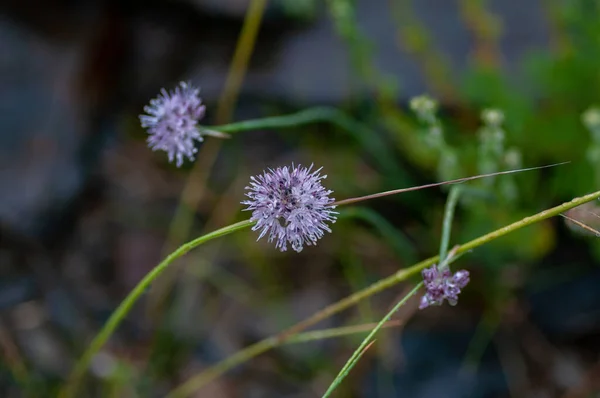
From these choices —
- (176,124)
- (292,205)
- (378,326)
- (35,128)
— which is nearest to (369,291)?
(378,326)

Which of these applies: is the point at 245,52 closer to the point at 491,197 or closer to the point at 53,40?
the point at 53,40

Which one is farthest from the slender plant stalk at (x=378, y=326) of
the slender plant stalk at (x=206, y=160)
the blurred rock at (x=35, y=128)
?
the blurred rock at (x=35, y=128)

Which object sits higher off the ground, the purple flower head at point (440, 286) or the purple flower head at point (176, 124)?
the purple flower head at point (176, 124)

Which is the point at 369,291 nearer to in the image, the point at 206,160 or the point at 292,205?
the point at 292,205

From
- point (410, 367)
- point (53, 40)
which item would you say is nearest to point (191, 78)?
point (53, 40)

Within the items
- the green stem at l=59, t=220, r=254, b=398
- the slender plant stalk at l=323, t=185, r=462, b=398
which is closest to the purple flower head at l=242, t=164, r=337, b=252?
the green stem at l=59, t=220, r=254, b=398

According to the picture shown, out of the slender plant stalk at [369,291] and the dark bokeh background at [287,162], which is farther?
the dark bokeh background at [287,162]

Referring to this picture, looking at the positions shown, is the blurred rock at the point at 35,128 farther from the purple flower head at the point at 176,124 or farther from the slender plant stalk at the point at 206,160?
the purple flower head at the point at 176,124
